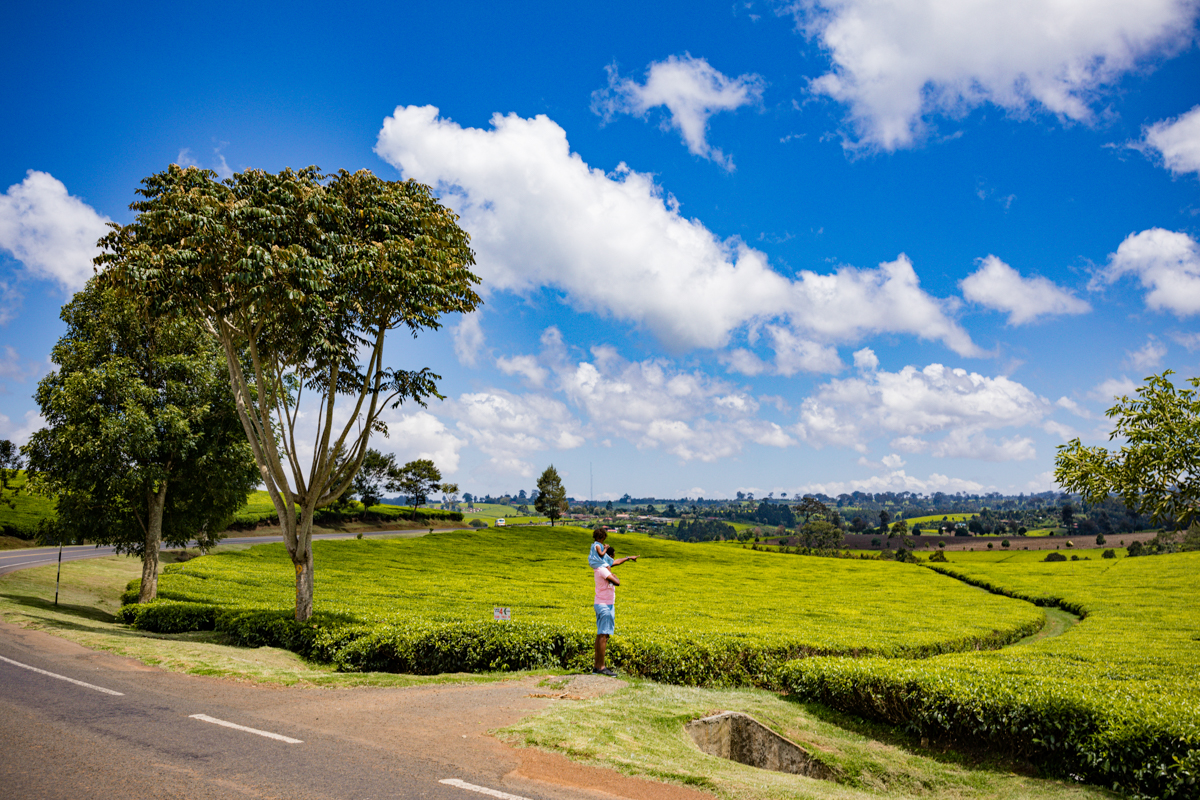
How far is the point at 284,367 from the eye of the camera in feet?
67.4

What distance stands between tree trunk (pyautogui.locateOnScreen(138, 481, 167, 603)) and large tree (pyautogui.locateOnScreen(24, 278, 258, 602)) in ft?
0.14

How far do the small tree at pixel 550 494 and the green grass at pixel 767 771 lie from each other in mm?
90069

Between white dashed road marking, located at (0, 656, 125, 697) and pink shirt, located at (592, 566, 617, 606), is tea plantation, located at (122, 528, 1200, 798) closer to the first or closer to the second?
pink shirt, located at (592, 566, 617, 606)

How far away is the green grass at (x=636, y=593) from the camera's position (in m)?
23.5

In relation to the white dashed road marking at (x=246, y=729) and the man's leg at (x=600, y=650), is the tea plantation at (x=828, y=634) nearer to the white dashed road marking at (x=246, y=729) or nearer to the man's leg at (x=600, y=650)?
the man's leg at (x=600, y=650)

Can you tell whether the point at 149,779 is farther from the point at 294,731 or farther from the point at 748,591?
the point at 748,591

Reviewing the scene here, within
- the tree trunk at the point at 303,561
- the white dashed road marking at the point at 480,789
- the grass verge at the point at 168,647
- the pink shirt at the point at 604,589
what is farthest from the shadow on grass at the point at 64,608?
the white dashed road marking at the point at 480,789

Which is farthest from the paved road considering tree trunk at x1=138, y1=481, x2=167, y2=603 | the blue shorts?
the blue shorts

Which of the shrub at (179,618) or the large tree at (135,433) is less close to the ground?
the large tree at (135,433)

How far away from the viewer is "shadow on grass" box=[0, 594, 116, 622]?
24.1m

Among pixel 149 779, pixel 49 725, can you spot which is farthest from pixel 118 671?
pixel 149 779

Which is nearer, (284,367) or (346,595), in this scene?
(284,367)

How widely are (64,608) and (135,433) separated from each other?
28.0 feet

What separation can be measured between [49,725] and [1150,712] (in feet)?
55.0
